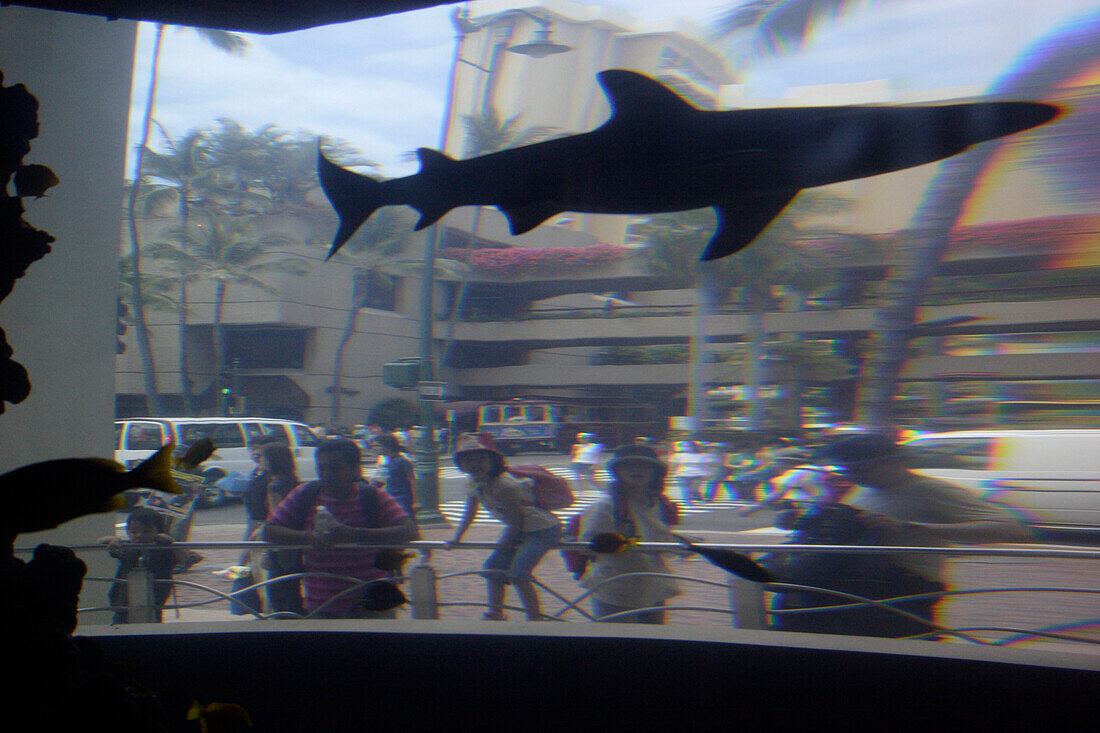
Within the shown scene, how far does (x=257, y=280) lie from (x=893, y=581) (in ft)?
13.9

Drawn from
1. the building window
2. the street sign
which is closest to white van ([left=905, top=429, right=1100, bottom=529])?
the street sign

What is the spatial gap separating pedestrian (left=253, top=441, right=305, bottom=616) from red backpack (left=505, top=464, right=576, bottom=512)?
3.61ft

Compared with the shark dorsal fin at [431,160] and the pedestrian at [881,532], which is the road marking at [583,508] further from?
the shark dorsal fin at [431,160]

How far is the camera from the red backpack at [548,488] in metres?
3.31

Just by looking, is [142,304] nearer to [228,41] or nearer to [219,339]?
[219,339]

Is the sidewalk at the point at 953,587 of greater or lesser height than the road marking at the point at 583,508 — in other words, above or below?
below

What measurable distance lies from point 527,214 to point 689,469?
2.37 m

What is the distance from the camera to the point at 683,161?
1178 millimetres

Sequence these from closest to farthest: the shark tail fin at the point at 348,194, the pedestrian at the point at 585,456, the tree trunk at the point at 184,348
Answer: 1. the shark tail fin at the point at 348,194
2. the pedestrian at the point at 585,456
3. the tree trunk at the point at 184,348

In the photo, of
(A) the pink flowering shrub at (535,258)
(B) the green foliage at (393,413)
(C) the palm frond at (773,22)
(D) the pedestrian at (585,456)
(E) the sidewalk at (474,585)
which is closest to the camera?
(A) the pink flowering shrub at (535,258)

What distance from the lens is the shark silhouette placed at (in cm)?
109

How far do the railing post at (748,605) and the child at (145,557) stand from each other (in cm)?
269

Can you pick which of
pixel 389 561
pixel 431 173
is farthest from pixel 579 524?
pixel 431 173

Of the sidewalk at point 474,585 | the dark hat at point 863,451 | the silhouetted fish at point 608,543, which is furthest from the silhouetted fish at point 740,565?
the dark hat at point 863,451
